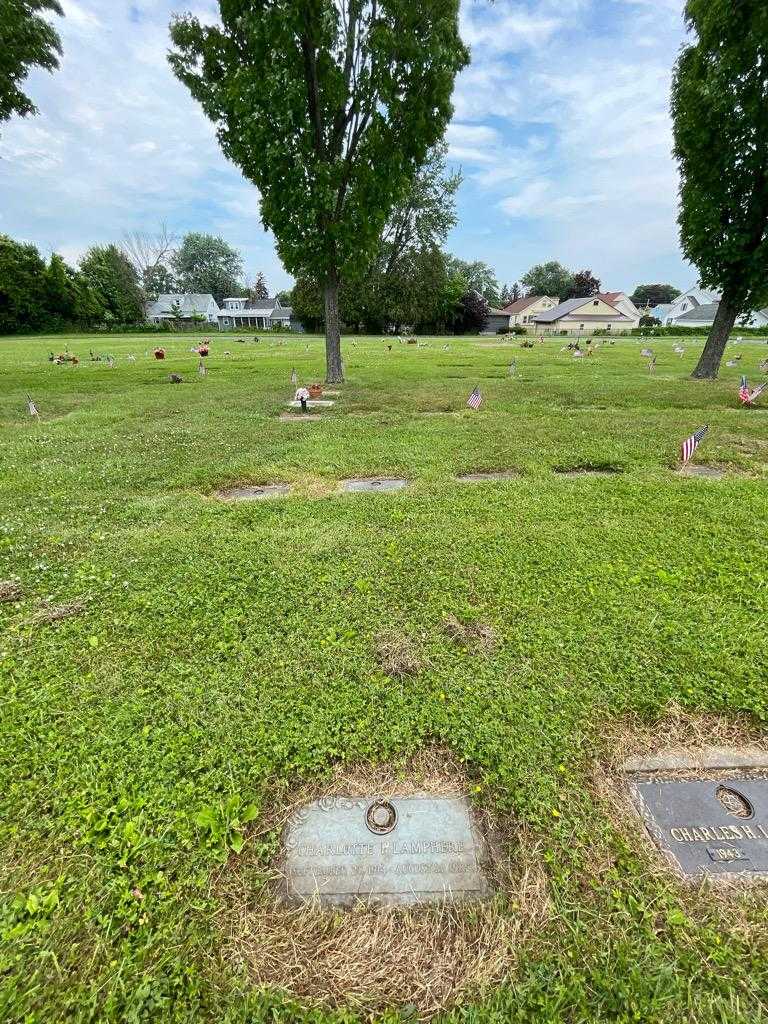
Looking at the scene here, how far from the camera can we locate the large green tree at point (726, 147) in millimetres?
9305

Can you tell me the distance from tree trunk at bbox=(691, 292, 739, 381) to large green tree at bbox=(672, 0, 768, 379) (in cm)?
5

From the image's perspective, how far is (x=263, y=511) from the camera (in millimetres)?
4086

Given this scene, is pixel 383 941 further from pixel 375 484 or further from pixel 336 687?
pixel 375 484

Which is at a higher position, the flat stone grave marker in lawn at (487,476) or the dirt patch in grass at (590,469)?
the dirt patch in grass at (590,469)

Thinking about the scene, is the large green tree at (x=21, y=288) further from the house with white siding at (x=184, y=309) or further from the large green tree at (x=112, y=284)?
the house with white siding at (x=184, y=309)

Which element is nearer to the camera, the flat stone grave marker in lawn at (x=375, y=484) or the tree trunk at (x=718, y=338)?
the flat stone grave marker in lawn at (x=375, y=484)

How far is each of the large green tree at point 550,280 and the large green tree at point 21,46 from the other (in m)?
91.3

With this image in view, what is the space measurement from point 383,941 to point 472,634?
1401mm

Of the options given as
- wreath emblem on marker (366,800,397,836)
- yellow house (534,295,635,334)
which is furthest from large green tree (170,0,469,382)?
yellow house (534,295,635,334)

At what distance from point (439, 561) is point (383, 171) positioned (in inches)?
371

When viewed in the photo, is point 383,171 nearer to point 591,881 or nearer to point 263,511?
point 263,511

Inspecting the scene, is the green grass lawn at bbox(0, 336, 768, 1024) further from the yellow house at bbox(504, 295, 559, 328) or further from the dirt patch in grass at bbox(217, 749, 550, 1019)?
the yellow house at bbox(504, 295, 559, 328)

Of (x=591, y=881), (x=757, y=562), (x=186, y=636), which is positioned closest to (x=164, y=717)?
(x=186, y=636)

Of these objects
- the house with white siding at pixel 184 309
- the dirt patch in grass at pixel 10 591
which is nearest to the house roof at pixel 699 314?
the house with white siding at pixel 184 309
